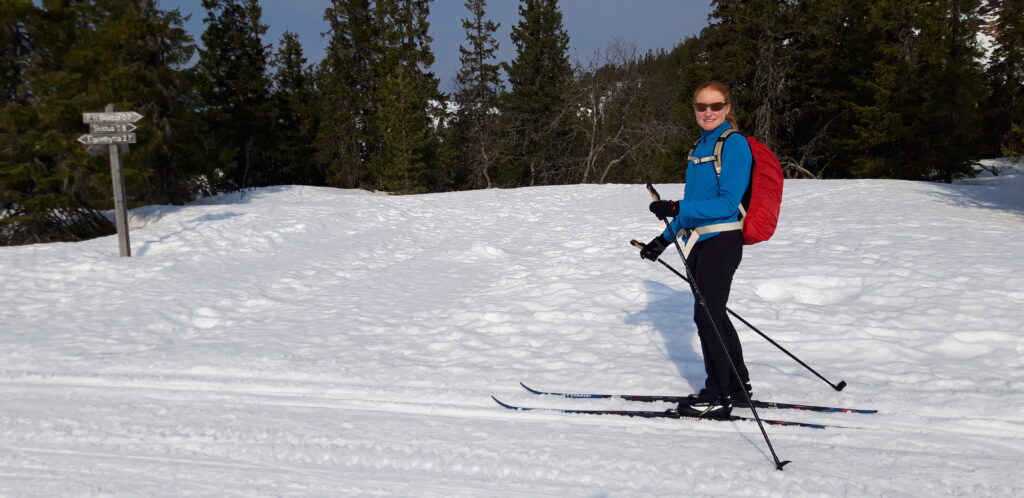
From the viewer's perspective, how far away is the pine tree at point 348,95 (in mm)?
32062

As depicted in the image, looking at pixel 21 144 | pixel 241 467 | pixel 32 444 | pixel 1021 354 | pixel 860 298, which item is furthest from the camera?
pixel 21 144

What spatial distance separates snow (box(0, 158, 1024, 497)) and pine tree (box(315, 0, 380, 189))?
75.1 ft

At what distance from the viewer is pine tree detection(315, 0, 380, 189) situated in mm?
32062

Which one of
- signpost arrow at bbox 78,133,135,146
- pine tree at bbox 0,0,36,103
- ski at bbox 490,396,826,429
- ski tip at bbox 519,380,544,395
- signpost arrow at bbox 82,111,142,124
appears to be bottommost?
ski tip at bbox 519,380,544,395

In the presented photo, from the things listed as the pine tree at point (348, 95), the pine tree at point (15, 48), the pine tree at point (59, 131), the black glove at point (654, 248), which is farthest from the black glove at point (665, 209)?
the pine tree at point (348, 95)

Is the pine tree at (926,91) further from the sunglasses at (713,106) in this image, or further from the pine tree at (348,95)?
the pine tree at (348,95)

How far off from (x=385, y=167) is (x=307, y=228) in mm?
17957

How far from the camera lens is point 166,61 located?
56.0 ft

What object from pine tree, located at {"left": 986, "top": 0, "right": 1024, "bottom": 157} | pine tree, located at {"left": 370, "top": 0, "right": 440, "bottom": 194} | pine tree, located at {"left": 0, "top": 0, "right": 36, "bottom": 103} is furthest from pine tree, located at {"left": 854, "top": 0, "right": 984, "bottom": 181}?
pine tree, located at {"left": 0, "top": 0, "right": 36, "bottom": 103}

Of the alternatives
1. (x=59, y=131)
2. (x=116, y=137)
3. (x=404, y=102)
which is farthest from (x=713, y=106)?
(x=404, y=102)

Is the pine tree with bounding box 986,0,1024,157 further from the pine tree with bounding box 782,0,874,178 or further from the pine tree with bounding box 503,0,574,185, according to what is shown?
the pine tree with bounding box 503,0,574,185

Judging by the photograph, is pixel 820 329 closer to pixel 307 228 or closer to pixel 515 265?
pixel 515 265

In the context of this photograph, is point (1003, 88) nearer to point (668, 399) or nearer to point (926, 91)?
point (926, 91)

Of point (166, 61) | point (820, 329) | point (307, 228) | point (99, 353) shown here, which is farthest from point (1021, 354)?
point (166, 61)
